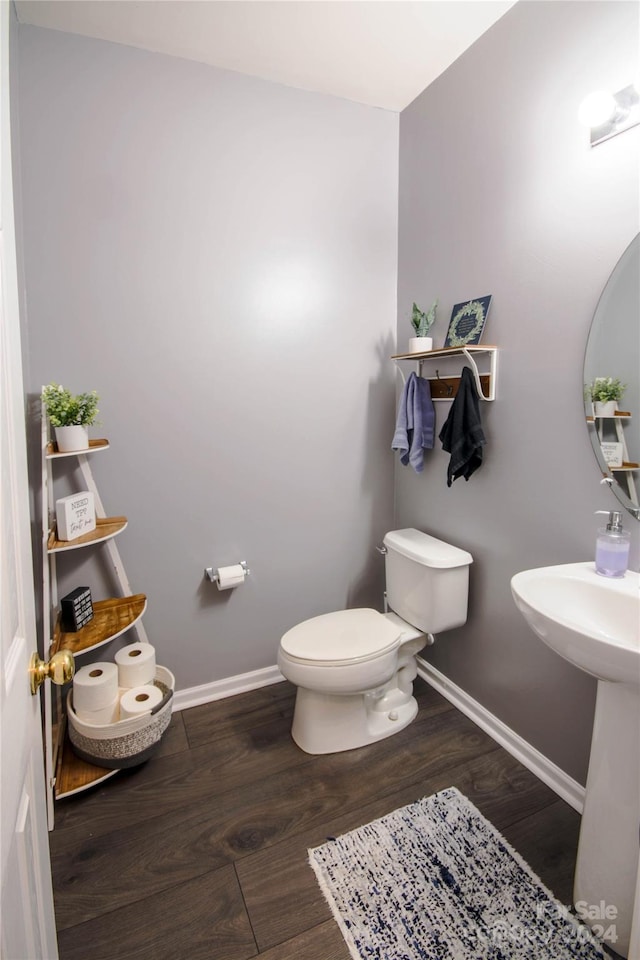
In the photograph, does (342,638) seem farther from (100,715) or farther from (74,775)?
(74,775)

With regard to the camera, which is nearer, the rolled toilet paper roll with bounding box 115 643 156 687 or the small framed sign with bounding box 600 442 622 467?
the small framed sign with bounding box 600 442 622 467

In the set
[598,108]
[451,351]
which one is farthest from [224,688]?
[598,108]

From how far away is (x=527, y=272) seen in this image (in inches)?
64.8

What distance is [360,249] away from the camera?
87.7 inches

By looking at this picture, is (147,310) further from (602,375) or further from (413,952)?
(413,952)

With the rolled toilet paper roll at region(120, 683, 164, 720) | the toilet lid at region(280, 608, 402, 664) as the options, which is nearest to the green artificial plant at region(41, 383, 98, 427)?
the rolled toilet paper roll at region(120, 683, 164, 720)

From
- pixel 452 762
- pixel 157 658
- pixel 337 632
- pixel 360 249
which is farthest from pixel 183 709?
pixel 360 249

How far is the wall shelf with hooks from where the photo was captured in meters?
1.77

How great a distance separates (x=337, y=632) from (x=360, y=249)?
1.70 m

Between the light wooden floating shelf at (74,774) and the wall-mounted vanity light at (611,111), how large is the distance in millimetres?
2540

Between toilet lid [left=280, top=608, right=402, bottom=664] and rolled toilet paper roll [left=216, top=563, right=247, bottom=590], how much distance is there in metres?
0.35

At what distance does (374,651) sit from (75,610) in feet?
3.55

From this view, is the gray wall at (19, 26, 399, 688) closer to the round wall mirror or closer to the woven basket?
the woven basket

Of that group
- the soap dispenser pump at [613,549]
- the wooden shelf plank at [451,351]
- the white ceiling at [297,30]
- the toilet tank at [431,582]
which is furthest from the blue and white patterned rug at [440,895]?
the white ceiling at [297,30]
